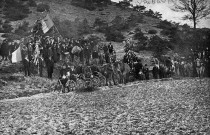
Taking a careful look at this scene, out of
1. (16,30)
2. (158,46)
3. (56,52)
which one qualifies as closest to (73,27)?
(16,30)

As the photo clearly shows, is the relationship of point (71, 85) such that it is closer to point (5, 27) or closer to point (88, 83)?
point (88, 83)

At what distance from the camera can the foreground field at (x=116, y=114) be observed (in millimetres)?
7887

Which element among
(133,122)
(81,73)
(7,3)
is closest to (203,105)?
(133,122)

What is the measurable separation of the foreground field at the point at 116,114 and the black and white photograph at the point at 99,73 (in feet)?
0.09

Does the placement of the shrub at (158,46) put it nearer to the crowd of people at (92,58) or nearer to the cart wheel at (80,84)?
the crowd of people at (92,58)

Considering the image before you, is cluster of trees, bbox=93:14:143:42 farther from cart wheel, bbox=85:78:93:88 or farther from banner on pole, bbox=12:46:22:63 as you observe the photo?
cart wheel, bbox=85:78:93:88

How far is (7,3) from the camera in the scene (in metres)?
33.8

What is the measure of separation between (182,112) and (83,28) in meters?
24.5

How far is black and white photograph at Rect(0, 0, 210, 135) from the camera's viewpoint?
8.77 m

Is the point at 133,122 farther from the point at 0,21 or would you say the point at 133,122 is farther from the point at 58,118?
the point at 0,21

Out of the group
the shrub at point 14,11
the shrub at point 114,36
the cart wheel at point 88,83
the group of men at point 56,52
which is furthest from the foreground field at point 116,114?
the shrub at point 14,11

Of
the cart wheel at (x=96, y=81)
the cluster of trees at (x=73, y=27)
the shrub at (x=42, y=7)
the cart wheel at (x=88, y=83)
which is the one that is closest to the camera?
the cart wheel at (x=88, y=83)

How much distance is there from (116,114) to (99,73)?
907 cm

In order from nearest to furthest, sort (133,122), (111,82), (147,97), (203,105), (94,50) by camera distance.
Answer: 1. (133,122)
2. (203,105)
3. (147,97)
4. (111,82)
5. (94,50)
